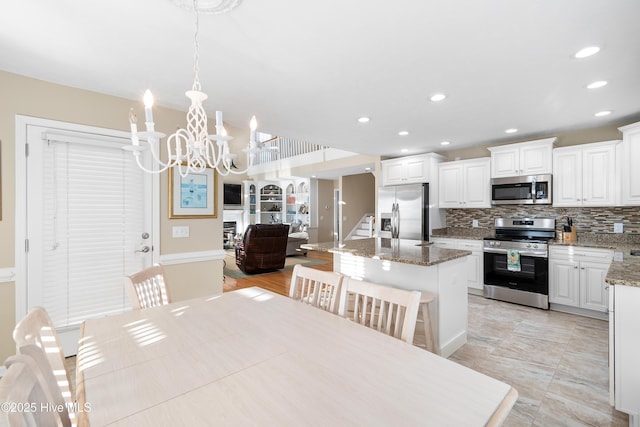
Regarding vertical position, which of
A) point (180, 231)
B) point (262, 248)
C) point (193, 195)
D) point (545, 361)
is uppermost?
point (193, 195)

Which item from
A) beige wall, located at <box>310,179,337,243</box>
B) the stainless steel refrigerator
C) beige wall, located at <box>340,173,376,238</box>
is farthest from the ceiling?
beige wall, located at <box>310,179,337,243</box>

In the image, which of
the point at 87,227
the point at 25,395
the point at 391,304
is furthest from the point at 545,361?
the point at 87,227

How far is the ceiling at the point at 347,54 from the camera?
5.27 ft

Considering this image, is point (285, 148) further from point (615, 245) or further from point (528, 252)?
point (615, 245)

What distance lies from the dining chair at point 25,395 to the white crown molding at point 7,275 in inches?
84.2

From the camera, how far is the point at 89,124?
8.70 feet

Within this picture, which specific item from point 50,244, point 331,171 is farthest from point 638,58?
point 331,171

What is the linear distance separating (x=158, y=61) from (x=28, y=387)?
6.99ft

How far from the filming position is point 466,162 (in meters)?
4.80

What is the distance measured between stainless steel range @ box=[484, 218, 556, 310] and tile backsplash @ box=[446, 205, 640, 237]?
122 mm

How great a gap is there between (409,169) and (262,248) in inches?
127

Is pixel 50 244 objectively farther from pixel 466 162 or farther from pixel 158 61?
pixel 466 162

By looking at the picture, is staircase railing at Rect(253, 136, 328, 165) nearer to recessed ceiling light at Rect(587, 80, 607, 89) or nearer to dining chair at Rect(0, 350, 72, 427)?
recessed ceiling light at Rect(587, 80, 607, 89)

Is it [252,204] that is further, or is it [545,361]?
[252,204]
